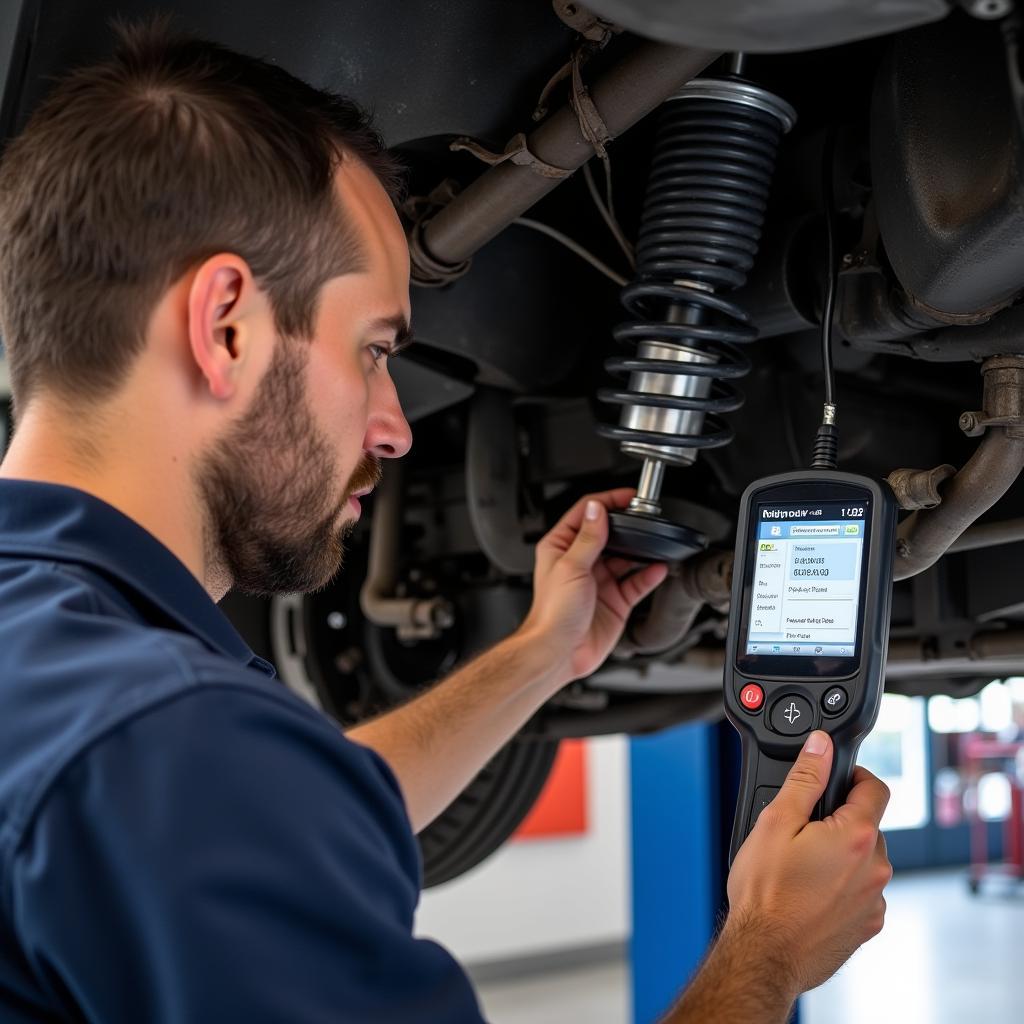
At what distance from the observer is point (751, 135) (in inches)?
33.2

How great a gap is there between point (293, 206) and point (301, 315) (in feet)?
0.19

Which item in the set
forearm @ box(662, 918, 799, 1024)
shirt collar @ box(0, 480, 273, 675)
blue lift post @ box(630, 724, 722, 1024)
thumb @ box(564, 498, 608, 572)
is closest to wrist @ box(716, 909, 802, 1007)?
forearm @ box(662, 918, 799, 1024)

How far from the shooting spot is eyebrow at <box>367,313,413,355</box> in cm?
73

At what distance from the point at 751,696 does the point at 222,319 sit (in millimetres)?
411

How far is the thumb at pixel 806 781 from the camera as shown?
0.72 meters

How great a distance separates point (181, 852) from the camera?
456mm

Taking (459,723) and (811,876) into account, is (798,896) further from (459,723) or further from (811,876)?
(459,723)

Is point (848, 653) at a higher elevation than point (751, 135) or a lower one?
lower

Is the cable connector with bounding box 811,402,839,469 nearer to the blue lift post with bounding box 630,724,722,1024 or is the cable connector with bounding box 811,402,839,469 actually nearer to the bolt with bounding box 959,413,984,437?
the bolt with bounding box 959,413,984,437

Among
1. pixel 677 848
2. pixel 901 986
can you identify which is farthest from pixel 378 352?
pixel 901 986

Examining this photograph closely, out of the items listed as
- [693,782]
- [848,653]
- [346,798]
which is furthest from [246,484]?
[693,782]

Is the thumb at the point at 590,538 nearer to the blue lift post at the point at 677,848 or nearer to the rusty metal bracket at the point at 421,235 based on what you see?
the rusty metal bracket at the point at 421,235

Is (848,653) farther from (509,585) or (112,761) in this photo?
(509,585)

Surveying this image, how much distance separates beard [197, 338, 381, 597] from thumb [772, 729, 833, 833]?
0.31 m
